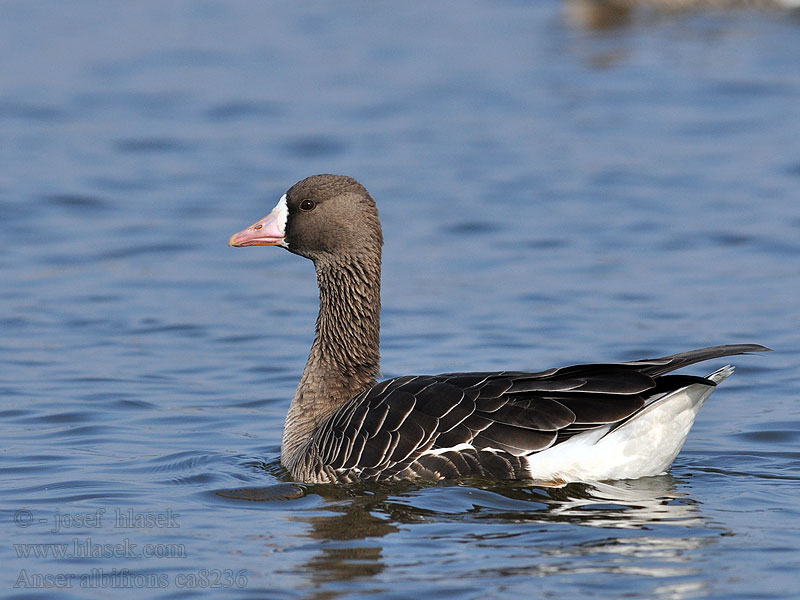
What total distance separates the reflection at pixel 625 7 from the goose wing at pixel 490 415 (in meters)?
18.2

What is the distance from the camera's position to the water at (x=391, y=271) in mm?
7180

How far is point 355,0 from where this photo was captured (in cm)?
2709

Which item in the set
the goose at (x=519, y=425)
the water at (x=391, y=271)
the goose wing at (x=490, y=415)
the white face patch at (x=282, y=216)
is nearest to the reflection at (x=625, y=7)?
the water at (x=391, y=271)

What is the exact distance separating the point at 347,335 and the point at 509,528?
8.02ft

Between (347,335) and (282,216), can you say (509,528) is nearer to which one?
(347,335)

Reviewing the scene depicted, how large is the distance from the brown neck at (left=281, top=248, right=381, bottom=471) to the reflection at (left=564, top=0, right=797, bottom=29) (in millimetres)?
16856

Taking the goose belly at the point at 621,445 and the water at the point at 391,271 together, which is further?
the goose belly at the point at 621,445

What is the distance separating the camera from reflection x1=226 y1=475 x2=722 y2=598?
22.3 ft

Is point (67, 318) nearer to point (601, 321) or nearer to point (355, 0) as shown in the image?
point (601, 321)

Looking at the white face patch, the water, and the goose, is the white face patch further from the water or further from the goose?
the water

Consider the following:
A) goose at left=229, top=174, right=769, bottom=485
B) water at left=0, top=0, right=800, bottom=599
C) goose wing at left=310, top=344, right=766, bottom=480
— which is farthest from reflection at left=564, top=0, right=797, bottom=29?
goose wing at left=310, top=344, right=766, bottom=480

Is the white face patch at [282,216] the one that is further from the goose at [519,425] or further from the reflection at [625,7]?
the reflection at [625,7]

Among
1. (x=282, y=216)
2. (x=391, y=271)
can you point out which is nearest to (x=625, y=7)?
(x=391, y=271)

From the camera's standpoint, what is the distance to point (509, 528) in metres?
7.36
